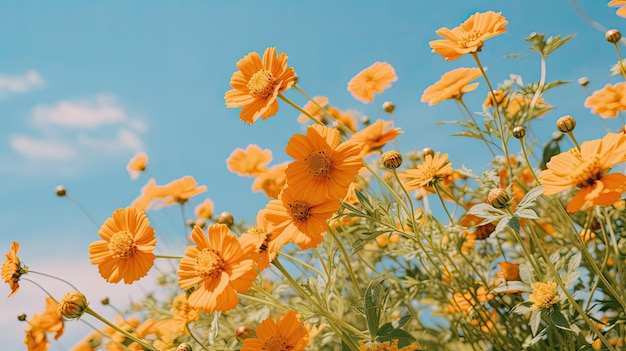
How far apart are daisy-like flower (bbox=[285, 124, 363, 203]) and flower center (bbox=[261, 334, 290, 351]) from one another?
11.6 inches

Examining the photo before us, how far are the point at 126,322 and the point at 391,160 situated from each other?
3.38 feet

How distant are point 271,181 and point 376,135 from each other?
28.4 inches

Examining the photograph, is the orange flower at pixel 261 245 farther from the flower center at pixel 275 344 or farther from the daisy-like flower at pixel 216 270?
the flower center at pixel 275 344

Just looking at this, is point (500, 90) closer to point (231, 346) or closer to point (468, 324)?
point (468, 324)

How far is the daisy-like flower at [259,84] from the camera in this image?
1.02 meters

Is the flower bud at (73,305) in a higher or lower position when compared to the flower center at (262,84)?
lower

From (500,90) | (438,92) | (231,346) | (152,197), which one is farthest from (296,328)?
(152,197)

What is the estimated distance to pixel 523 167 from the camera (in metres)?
1.58

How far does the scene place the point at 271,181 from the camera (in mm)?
2041

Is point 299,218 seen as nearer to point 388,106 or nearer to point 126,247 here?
point 126,247

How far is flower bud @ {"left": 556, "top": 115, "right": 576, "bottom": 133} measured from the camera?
1.00 m

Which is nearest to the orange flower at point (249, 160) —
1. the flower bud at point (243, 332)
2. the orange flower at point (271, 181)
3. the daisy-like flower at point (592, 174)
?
the orange flower at point (271, 181)

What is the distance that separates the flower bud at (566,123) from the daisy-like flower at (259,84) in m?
0.47

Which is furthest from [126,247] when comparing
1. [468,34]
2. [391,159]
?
[468,34]
